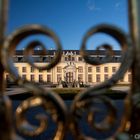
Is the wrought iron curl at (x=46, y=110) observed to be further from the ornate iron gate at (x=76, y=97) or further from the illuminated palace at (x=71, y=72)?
the illuminated palace at (x=71, y=72)

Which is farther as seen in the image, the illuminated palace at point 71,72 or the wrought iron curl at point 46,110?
the illuminated palace at point 71,72

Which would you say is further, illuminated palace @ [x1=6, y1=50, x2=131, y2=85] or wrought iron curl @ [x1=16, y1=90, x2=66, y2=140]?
illuminated palace @ [x1=6, y1=50, x2=131, y2=85]

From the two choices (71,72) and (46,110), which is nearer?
(46,110)

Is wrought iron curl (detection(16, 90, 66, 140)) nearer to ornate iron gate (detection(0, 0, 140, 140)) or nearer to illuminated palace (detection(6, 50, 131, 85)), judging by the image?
ornate iron gate (detection(0, 0, 140, 140))

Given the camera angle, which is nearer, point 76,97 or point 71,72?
point 76,97

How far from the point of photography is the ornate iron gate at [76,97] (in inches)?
28.2

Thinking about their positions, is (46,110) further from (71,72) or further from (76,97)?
(71,72)

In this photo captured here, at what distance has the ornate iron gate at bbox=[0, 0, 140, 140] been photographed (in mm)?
716

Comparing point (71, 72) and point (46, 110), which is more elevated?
point (46, 110)

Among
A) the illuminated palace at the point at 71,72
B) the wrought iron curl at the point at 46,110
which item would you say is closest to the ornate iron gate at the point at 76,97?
the wrought iron curl at the point at 46,110

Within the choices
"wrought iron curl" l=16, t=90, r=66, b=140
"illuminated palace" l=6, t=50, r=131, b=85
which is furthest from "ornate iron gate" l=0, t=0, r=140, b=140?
"illuminated palace" l=6, t=50, r=131, b=85

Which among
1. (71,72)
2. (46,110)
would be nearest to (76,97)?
(46,110)

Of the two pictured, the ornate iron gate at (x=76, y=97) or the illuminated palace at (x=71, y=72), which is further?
the illuminated palace at (x=71, y=72)

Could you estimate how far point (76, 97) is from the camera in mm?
723
